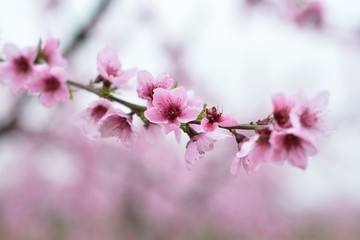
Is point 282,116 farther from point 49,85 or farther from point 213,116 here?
point 49,85

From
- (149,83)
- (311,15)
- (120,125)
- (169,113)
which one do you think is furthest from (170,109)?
(311,15)

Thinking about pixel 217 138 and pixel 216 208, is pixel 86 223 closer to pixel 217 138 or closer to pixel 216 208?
pixel 216 208

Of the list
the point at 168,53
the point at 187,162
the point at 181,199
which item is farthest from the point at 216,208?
the point at 187,162

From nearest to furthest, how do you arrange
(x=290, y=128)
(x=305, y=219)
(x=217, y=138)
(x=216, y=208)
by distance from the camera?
(x=290, y=128) < (x=217, y=138) < (x=216, y=208) < (x=305, y=219)

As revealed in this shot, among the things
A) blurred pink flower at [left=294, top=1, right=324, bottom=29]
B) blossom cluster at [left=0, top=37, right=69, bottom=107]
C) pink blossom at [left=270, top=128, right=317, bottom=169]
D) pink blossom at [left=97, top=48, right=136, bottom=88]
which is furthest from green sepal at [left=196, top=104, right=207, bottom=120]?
blurred pink flower at [left=294, top=1, right=324, bottom=29]

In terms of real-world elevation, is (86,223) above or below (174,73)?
below

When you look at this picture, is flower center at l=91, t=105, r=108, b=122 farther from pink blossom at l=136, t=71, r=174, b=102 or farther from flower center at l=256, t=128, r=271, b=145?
flower center at l=256, t=128, r=271, b=145

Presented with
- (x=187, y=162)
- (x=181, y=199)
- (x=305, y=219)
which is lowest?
(x=187, y=162)
